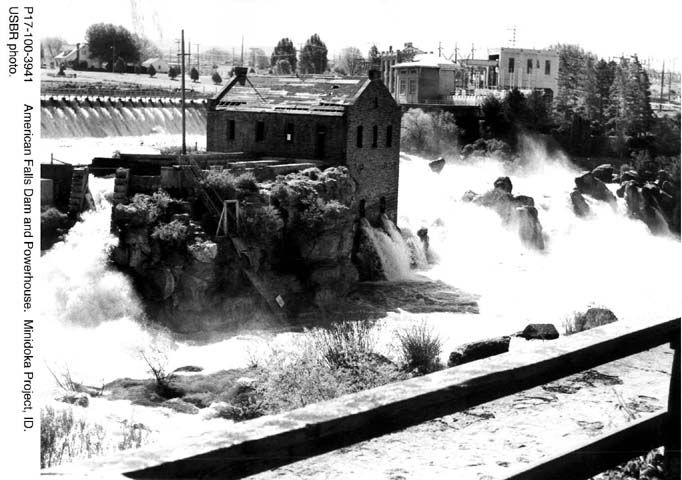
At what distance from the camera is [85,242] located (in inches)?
1036

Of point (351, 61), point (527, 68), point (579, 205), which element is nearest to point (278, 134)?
point (579, 205)

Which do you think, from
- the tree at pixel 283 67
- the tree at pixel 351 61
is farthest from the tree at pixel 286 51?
the tree at pixel 351 61

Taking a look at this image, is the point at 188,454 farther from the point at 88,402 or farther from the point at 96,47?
the point at 96,47

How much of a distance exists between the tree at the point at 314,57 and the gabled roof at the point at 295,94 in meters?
42.4

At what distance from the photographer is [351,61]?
287ft

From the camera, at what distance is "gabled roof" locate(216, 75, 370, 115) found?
116 ft

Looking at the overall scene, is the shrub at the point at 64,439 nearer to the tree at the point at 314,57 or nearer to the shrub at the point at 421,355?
the shrub at the point at 421,355

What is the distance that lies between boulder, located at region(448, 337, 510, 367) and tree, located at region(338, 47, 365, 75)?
5758 centimetres

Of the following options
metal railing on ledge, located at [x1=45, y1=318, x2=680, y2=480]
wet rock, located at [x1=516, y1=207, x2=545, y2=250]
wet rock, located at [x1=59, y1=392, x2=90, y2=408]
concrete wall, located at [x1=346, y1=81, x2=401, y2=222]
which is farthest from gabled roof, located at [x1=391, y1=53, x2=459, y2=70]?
metal railing on ledge, located at [x1=45, y1=318, x2=680, y2=480]

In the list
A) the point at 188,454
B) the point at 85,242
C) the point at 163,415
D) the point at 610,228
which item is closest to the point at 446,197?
the point at 610,228

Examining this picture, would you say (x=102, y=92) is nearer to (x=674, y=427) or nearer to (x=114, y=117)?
(x=114, y=117)

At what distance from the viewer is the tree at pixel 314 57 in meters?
80.4

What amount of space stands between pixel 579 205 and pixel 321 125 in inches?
681

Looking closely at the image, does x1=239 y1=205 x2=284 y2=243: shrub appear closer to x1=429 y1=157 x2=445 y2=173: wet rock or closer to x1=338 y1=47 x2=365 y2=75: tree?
x1=429 y1=157 x2=445 y2=173: wet rock
